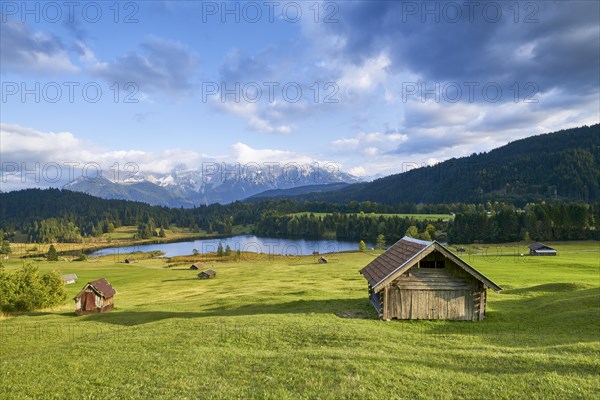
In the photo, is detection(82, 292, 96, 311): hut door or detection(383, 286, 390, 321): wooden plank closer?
detection(383, 286, 390, 321): wooden plank

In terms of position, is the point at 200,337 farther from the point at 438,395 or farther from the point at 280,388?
the point at 438,395

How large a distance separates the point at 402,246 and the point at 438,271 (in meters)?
5.71

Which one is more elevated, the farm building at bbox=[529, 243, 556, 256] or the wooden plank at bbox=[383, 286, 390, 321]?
the wooden plank at bbox=[383, 286, 390, 321]

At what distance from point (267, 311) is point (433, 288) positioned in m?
15.3

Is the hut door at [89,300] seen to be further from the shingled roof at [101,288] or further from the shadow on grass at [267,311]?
the shadow on grass at [267,311]

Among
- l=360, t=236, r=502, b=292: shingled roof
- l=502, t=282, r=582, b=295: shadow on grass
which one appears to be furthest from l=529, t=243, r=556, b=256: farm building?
l=360, t=236, r=502, b=292: shingled roof

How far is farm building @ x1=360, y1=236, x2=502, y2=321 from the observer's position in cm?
3058

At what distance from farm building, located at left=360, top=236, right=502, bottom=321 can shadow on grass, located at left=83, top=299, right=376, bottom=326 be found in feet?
8.92

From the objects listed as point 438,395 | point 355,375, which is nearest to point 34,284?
point 355,375

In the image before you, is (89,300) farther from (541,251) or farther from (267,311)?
(541,251)

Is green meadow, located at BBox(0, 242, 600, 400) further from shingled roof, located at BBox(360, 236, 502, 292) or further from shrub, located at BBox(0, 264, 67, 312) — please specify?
shrub, located at BBox(0, 264, 67, 312)

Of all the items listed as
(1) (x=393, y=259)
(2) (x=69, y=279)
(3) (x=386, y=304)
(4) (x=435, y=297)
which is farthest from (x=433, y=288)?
(2) (x=69, y=279)

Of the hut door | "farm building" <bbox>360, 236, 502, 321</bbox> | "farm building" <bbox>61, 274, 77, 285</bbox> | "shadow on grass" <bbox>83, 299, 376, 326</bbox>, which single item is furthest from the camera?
"farm building" <bbox>61, 274, 77, 285</bbox>

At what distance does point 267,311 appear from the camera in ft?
115
